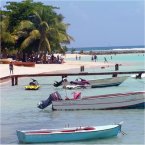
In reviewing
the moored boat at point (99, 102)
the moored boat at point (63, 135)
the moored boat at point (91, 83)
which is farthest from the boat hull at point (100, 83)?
the moored boat at point (63, 135)

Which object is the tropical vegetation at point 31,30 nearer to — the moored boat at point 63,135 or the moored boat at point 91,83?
the moored boat at point 91,83

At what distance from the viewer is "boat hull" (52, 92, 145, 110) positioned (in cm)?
2614

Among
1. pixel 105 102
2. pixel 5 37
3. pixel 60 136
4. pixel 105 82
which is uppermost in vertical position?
pixel 5 37

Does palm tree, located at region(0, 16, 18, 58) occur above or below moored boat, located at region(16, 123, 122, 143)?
above

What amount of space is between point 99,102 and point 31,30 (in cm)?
4337

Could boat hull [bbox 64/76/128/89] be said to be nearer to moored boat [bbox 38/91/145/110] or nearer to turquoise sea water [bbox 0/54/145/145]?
turquoise sea water [bbox 0/54/145/145]

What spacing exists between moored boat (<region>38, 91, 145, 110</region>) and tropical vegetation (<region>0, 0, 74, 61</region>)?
3899 cm

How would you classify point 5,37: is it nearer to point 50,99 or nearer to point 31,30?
point 31,30

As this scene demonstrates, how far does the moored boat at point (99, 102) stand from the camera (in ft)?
85.8

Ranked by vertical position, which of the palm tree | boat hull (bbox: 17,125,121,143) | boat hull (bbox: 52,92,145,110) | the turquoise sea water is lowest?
the turquoise sea water

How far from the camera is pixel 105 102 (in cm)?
2636

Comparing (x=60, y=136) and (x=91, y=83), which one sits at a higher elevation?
(x=91, y=83)

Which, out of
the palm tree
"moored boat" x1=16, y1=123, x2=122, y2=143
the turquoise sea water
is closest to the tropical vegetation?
the palm tree

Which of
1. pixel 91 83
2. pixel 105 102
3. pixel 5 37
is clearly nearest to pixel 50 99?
pixel 105 102
